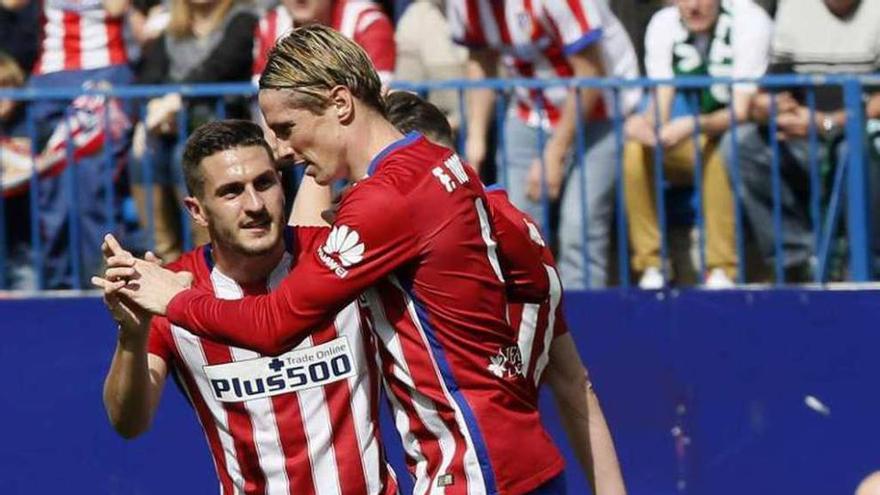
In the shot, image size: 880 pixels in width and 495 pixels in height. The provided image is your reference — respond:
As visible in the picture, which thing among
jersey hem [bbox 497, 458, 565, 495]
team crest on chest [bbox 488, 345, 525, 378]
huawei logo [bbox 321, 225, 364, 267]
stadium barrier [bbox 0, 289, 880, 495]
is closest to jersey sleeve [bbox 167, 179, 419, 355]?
huawei logo [bbox 321, 225, 364, 267]

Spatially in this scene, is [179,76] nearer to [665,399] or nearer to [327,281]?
[665,399]

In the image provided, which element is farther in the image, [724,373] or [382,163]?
[724,373]

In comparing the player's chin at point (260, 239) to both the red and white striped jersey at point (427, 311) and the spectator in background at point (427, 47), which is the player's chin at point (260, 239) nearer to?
the red and white striped jersey at point (427, 311)

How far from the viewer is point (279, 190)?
5.16 m

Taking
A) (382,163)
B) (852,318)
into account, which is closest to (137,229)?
(852,318)

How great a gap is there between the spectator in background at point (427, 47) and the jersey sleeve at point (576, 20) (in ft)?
2.46

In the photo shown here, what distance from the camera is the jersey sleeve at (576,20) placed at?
8172mm

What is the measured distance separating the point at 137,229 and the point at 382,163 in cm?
413

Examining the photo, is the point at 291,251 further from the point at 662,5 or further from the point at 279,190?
the point at 662,5

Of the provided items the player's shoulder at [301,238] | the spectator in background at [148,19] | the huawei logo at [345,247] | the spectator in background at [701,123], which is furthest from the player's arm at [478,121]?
the huawei logo at [345,247]

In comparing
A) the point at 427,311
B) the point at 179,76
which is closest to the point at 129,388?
the point at 427,311

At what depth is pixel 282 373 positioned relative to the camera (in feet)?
17.5

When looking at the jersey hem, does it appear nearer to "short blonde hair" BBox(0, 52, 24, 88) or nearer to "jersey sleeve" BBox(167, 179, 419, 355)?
"jersey sleeve" BBox(167, 179, 419, 355)

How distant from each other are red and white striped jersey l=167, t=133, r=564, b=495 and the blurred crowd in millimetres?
3380
